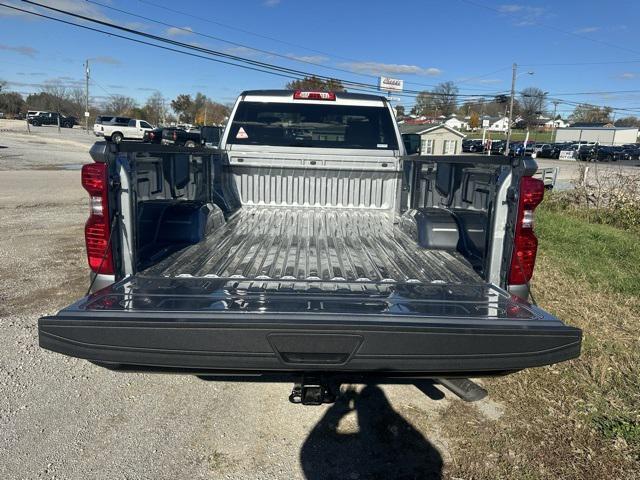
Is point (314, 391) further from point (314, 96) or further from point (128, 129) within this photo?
point (128, 129)

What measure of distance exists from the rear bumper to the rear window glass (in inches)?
135

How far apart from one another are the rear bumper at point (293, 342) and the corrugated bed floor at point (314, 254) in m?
0.77

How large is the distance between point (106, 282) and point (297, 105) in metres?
3.36

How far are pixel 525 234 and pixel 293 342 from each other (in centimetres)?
148

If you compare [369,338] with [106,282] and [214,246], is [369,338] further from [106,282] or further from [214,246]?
[214,246]

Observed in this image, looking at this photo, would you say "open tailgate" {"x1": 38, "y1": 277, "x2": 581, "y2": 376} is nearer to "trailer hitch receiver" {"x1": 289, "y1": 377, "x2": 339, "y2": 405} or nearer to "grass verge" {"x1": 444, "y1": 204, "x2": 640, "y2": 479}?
"trailer hitch receiver" {"x1": 289, "y1": 377, "x2": 339, "y2": 405}

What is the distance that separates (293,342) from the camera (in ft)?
7.05

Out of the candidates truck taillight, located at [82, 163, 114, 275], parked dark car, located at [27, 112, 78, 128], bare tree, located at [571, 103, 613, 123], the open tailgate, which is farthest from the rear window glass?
bare tree, located at [571, 103, 613, 123]

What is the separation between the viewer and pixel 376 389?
3643mm

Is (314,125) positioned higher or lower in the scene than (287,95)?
lower

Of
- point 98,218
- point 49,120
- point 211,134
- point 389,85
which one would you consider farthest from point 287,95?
point 49,120

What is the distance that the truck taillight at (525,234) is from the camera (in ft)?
8.64

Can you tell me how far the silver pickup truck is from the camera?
7.06 ft

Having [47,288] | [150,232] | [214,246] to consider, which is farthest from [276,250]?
[47,288]
